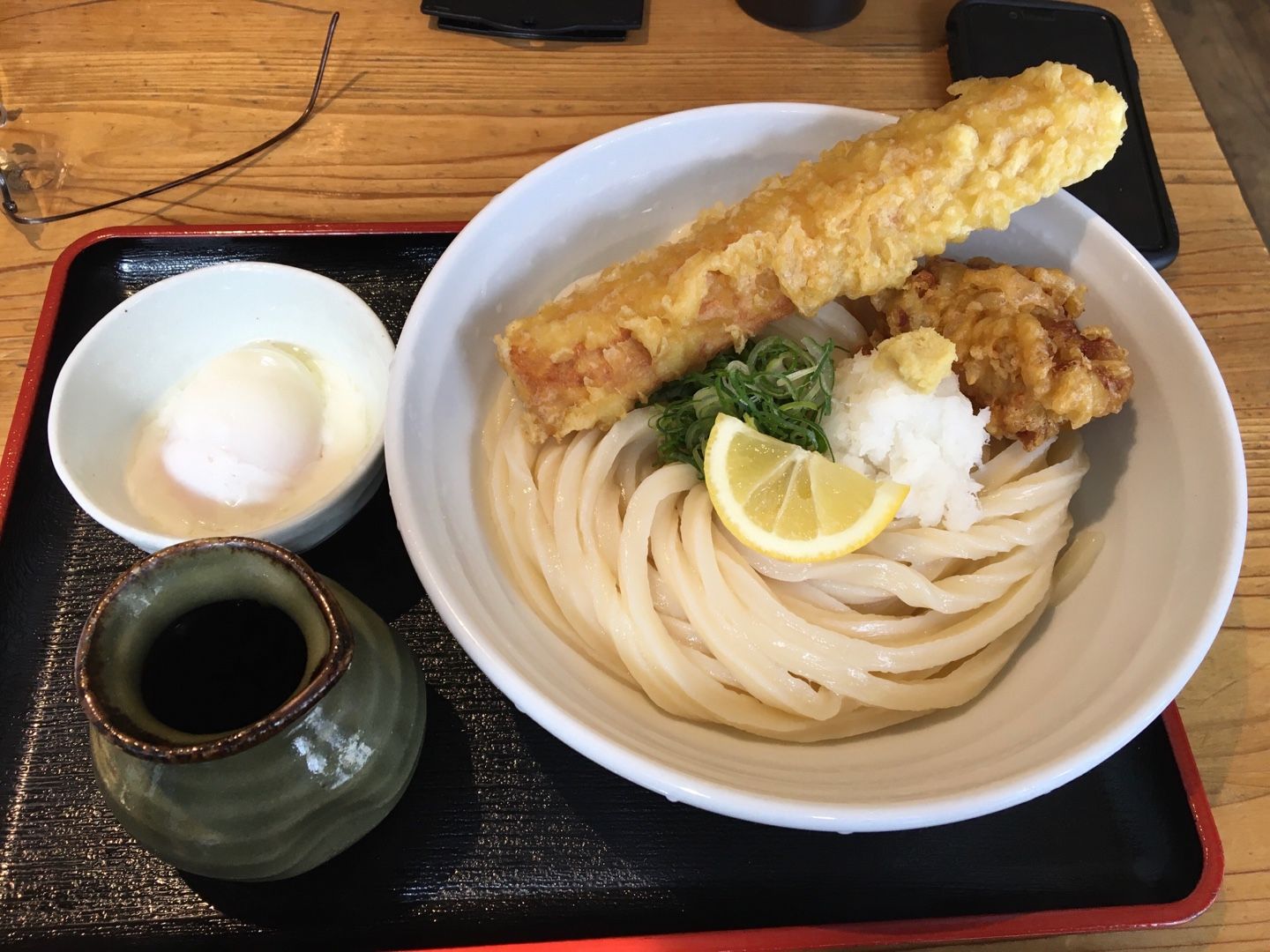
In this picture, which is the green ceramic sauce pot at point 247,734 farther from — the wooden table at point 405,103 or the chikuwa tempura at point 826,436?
the wooden table at point 405,103

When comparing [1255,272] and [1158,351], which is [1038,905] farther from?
[1255,272]

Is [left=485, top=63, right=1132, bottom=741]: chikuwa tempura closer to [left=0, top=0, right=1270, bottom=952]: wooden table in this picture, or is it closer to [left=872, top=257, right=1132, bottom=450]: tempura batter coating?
[left=872, top=257, right=1132, bottom=450]: tempura batter coating

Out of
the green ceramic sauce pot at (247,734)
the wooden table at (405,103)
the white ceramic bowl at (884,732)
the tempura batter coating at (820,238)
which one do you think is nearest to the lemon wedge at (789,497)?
the tempura batter coating at (820,238)

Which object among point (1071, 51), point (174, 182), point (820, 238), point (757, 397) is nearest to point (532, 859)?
point (757, 397)

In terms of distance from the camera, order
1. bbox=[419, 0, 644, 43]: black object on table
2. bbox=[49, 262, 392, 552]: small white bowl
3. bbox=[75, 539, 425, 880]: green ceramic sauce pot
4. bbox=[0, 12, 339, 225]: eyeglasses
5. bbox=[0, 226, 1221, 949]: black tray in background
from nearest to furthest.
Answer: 1. bbox=[75, 539, 425, 880]: green ceramic sauce pot
2. bbox=[0, 226, 1221, 949]: black tray in background
3. bbox=[49, 262, 392, 552]: small white bowl
4. bbox=[0, 12, 339, 225]: eyeglasses
5. bbox=[419, 0, 644, 43]: black object on table

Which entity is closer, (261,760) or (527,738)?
(261,760)

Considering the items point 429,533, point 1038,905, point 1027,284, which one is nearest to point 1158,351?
point 1027,284

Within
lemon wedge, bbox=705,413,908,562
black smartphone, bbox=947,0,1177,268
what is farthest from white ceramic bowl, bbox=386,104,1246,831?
black smartphone, bbox=947,0,1177,268
